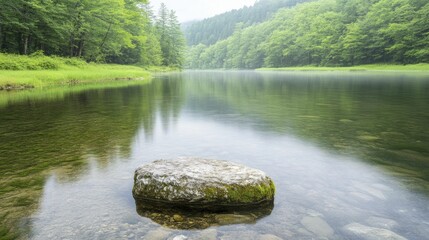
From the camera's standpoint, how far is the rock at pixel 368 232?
3.96 m

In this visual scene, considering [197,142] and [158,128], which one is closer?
[197,142]

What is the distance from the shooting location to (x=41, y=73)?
91.9 feet

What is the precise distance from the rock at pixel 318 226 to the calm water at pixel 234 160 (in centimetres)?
1

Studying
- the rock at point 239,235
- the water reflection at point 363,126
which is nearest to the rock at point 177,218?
the rock at point 239,235

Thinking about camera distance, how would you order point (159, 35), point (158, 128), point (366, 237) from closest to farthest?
point (366, 237) < point (158, 128) < point (159, 35)

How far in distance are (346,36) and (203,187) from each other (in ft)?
281

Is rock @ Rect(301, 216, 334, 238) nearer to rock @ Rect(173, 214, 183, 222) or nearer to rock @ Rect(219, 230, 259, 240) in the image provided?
rock @ Rect(219, 230, 259, 240)

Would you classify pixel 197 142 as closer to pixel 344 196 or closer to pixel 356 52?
pixel 344 196

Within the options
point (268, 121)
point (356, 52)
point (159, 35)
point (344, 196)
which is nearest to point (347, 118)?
point (268, 121)

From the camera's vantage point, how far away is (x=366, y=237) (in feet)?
13.1

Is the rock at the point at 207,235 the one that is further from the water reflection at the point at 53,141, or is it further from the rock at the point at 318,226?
the water reflection at the point at 53,141

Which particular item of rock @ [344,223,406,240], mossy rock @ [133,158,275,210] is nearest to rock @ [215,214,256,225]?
mossy rock @ [133,158,275,210]

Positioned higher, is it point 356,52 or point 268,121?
point 356,52

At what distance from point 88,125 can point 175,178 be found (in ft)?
24.2
